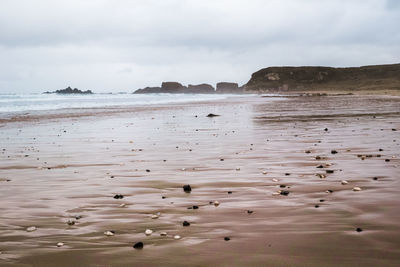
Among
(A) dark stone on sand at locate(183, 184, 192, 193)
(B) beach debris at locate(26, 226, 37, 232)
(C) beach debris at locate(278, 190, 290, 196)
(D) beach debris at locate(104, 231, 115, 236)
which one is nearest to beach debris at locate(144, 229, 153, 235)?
(D) beach debris at locate(104, 231, 115, 236)

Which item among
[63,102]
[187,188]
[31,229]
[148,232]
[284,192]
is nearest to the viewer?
[148,232]

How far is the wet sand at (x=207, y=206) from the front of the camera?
14.5 feet

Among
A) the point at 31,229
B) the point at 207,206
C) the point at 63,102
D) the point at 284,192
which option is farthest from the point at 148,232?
the point at 63,102

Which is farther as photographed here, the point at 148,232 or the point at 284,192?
the point at 284,192

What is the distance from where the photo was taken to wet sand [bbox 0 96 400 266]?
441cm

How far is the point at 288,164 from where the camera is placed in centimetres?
980

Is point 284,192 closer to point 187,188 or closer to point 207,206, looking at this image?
point 207,206

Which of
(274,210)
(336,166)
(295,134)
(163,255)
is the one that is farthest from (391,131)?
(163,255)

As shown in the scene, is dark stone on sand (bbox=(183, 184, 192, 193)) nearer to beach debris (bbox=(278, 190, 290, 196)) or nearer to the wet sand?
the wet sand

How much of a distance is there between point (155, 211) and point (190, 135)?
11.3 m

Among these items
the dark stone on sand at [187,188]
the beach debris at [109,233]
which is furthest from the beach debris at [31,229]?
the dark stone on sand at [187,188]

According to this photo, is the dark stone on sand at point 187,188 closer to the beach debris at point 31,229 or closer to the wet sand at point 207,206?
the wet sand at point 207,206

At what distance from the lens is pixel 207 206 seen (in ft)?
21.0

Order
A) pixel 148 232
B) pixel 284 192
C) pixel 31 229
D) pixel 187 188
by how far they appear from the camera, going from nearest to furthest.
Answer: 1. pixel 148 232
2. pixel 31 229
3. pixel 284 192
4. pixel 187 188
